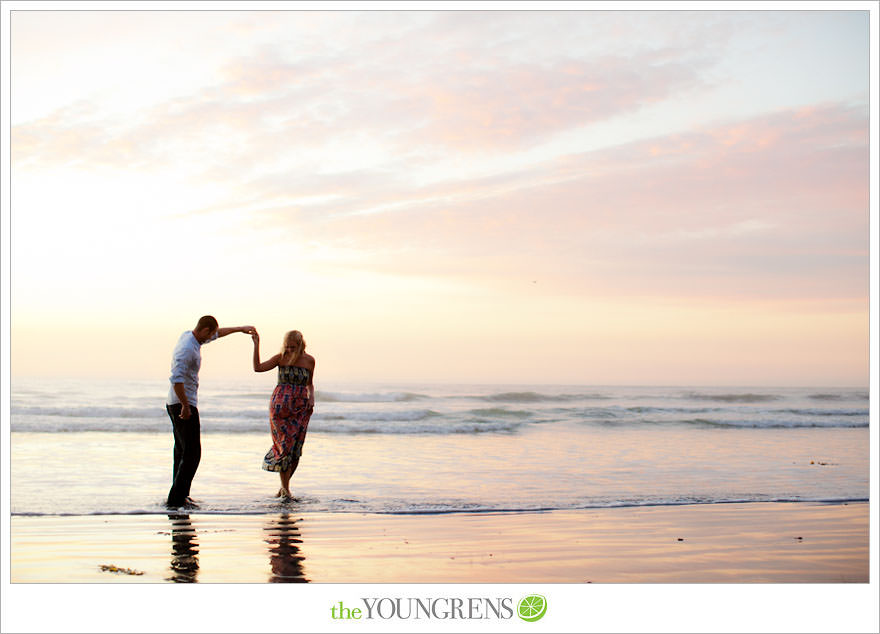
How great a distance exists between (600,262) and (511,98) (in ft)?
22.1

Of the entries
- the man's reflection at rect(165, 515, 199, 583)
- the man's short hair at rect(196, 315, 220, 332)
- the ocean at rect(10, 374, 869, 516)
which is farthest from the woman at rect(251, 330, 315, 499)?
the man's reflection at rect(165, 515, 199, 583)

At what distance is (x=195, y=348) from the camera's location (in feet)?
23.4

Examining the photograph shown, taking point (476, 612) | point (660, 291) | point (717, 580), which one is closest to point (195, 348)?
point (476, 612)

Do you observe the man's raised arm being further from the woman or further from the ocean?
the ocean

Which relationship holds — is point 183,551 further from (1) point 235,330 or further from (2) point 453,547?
(1) point 235,330

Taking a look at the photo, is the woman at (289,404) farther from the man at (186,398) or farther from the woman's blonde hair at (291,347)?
the man at (186,398)

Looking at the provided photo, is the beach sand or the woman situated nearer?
the beach sand

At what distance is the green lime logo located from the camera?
438 cm

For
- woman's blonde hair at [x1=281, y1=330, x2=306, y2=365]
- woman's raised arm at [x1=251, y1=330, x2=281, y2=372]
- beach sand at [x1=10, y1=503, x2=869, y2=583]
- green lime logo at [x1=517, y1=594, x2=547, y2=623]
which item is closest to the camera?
green lime logo at [x1=517, y1=594, x2=547, y2=623]

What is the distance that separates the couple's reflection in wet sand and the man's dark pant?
0.47 meters

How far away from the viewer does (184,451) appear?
723 cm

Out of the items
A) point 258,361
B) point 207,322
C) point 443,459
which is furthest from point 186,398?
point 443,459

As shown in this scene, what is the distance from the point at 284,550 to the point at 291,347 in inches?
120

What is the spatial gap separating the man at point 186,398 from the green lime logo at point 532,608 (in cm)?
388
